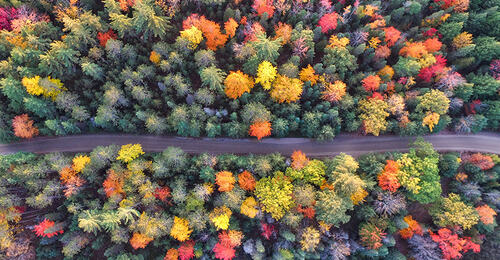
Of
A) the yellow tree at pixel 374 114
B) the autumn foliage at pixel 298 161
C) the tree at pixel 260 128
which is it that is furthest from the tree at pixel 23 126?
the yellow tree at pixel 374 114

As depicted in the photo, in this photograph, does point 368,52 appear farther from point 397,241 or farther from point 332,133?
point 397,241

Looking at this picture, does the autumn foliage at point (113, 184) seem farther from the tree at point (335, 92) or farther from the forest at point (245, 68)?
the tree at point (335, 92)

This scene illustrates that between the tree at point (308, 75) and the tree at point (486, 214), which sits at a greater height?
the tree at point (308, 75)

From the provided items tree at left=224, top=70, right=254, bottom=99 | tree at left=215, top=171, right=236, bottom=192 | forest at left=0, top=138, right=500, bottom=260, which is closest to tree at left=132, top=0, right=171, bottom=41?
tree at left=224, top=70, right=254, bottom=99

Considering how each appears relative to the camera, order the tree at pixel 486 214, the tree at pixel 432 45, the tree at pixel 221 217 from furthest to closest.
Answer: the tree at pixel 432 45 < the tree at pixel 486 214 < the tree at pixel 221 217

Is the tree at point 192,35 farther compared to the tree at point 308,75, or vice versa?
the tree at point 308,75

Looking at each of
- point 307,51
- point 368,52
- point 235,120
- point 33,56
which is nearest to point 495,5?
point 368,52
